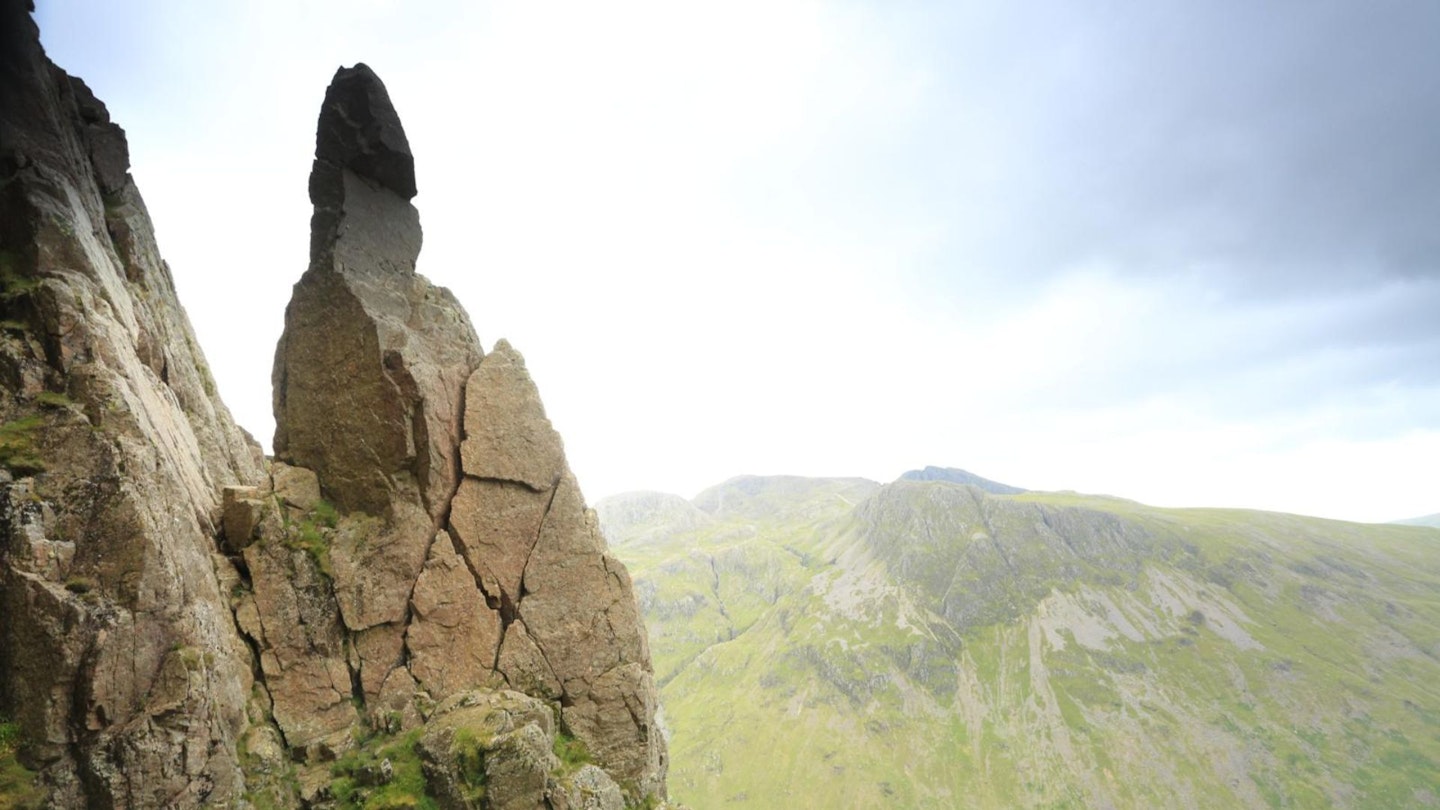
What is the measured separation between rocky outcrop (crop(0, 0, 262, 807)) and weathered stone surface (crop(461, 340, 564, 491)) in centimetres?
867

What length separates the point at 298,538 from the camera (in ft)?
66.3

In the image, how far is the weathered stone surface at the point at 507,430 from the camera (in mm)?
23469

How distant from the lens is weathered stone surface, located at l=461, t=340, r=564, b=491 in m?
23.5

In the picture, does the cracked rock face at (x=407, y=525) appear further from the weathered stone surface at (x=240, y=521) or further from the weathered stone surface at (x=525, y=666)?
the weathered stone surface at (x=240, y=521)

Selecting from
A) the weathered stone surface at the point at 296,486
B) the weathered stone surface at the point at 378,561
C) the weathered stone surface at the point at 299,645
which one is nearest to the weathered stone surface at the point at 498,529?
the weathered stone surface at the point at 378,561

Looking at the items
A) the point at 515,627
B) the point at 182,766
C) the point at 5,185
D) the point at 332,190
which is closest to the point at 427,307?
the point at 332,190

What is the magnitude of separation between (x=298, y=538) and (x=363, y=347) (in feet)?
24.1

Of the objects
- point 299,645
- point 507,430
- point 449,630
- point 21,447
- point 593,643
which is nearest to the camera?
point 21,447

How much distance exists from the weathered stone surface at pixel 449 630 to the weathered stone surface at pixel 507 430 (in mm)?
3480

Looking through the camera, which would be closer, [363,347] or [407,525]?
[407,525]

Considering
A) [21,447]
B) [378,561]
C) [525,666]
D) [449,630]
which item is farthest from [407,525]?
[21,447]

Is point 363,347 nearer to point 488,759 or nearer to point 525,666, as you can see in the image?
point 525,666

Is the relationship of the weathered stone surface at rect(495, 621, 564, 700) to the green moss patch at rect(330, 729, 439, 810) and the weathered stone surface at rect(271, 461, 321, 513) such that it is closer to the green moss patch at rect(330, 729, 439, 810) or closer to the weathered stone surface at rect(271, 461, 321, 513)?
the green moss patch at rect(330, 729, 439, 810)

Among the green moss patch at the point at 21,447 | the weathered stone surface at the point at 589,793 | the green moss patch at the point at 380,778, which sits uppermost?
the green moss patch at the point at 21,447
